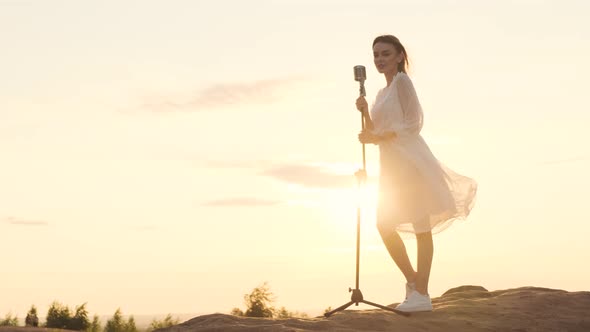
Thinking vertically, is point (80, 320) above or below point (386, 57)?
below

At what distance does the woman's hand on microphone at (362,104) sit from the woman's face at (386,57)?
1.81 ft

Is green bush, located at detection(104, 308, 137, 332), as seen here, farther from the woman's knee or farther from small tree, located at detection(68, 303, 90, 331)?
the woman's knee

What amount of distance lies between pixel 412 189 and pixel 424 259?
85 centimetres

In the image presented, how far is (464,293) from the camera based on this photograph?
14523mm

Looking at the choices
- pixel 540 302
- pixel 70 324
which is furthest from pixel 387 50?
pixel 70 324

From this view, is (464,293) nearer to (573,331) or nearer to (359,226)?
(573,331)

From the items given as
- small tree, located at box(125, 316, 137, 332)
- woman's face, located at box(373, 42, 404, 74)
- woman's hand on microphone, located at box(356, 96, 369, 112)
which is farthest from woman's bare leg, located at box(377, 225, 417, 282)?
small tree, located at box(125, 316, 137, 332)

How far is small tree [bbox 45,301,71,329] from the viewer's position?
13547 millimetres

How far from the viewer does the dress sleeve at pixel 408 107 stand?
35.8 ft

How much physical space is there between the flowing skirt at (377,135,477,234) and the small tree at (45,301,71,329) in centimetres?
533

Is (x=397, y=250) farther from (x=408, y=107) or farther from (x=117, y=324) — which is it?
(x=117, y=324)

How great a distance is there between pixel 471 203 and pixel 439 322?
5.30 ft

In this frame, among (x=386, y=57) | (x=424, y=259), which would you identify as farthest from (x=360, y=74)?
(x=424, y=259)

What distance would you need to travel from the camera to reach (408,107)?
10.9 m
